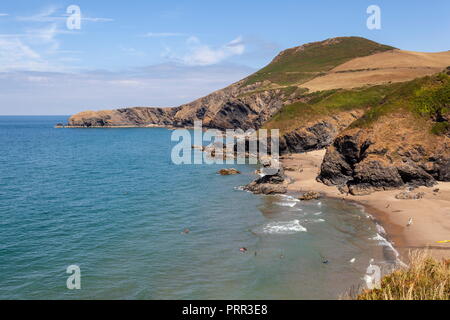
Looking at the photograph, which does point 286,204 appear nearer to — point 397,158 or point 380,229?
point 380,229

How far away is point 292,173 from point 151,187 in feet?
88.7

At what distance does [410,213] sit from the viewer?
43000 millimetres

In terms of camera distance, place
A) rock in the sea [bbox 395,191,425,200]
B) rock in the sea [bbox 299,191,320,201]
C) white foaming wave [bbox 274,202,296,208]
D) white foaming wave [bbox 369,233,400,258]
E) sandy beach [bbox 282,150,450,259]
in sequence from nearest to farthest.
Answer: white foaming wave [bbox 369,233,400,258] → sandy beach [bbox 282,150,450,259] → rock in the sea [bbox 395,191,425,200] → white foaming wave [bbox 274,202,296,208] → rock in the sea [bbox 299,191,320,201]

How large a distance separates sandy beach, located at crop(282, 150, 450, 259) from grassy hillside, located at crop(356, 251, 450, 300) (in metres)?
13.3

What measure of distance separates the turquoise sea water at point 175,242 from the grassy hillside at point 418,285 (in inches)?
320

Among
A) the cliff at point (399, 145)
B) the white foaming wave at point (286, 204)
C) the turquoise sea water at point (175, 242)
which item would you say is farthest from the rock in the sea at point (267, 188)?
the cliff at point (399, 145)

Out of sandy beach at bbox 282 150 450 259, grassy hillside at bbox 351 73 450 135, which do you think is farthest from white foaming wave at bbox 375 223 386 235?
grassy hillside at bbox 351 73 450 135

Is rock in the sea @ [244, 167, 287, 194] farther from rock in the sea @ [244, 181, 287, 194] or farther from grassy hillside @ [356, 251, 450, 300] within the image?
grassy hillside @ [356, 251, 450, 300]

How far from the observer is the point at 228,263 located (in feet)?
109

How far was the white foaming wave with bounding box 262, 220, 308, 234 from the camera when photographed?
4119cm

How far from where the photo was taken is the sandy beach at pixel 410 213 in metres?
34.7

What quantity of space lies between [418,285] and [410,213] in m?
27.7

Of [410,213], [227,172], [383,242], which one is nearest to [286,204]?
[410,213]

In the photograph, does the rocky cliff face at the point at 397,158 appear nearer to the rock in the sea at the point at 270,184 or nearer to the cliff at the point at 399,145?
Result: the cliff at the point at 399,145
